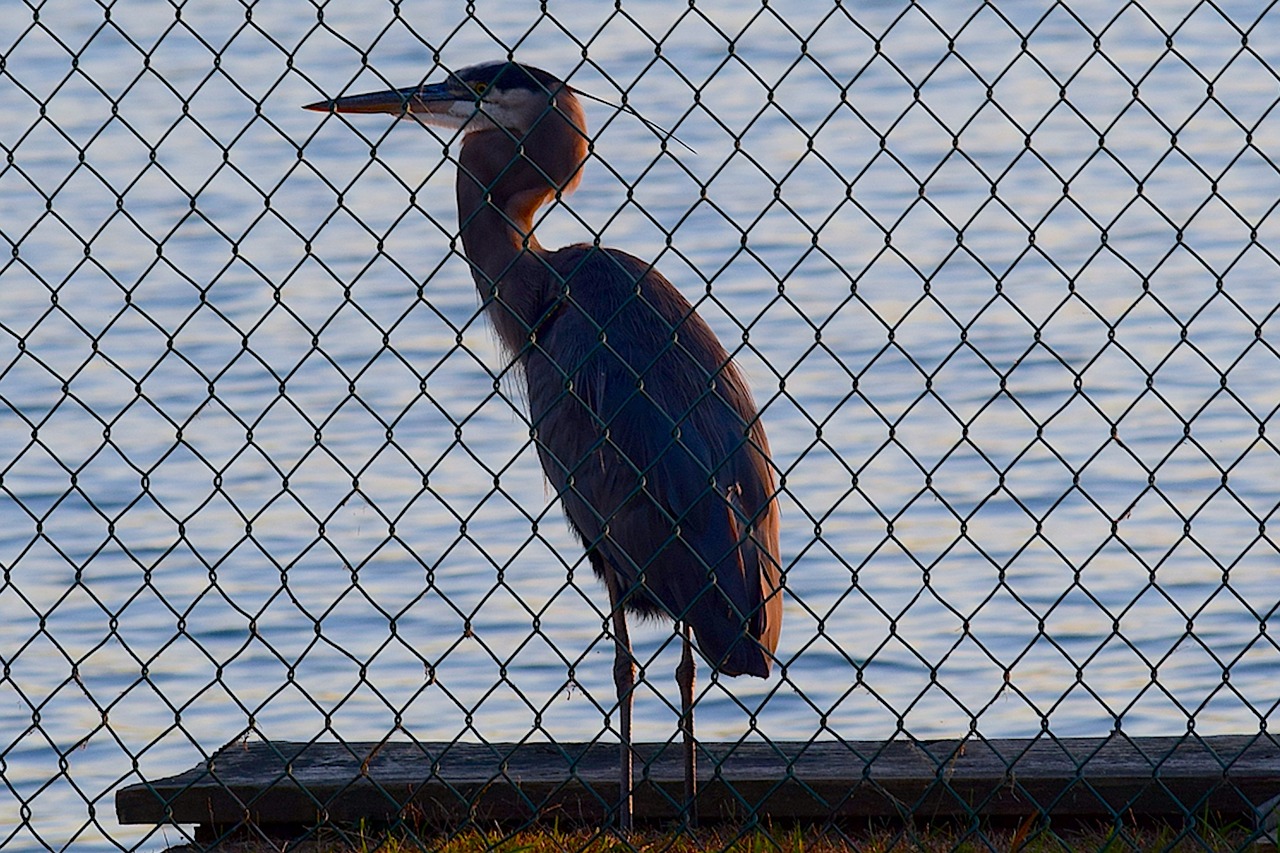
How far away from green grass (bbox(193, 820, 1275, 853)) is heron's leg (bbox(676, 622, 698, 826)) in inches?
2.5

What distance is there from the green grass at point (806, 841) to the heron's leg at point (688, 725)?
2.5 inches

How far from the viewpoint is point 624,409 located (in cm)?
480

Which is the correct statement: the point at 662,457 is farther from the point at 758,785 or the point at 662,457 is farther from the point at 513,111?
the point at 513,111

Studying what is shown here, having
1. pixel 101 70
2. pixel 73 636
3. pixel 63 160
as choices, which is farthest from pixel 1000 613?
pixel 101 70

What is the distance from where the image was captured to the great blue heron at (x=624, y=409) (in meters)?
4.55

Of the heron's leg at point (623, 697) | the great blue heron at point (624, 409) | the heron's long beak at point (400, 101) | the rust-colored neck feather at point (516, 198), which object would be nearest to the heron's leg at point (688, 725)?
the great blue heron at point (624, 409)

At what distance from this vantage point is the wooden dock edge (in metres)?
4.18

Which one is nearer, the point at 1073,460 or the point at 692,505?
the point at 692,505

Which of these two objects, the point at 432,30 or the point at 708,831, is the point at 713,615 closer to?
the point at 708,831

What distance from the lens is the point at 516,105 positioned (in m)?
5.18

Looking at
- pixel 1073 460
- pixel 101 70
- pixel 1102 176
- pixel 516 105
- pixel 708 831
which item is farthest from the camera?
pixel 101 70

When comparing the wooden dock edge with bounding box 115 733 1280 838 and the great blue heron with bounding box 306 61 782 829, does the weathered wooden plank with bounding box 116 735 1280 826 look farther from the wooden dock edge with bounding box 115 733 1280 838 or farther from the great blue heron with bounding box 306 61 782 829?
the great blue heron with bounding box 306 61 782 829

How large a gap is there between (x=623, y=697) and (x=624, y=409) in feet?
2.14

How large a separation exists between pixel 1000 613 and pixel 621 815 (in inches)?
107
